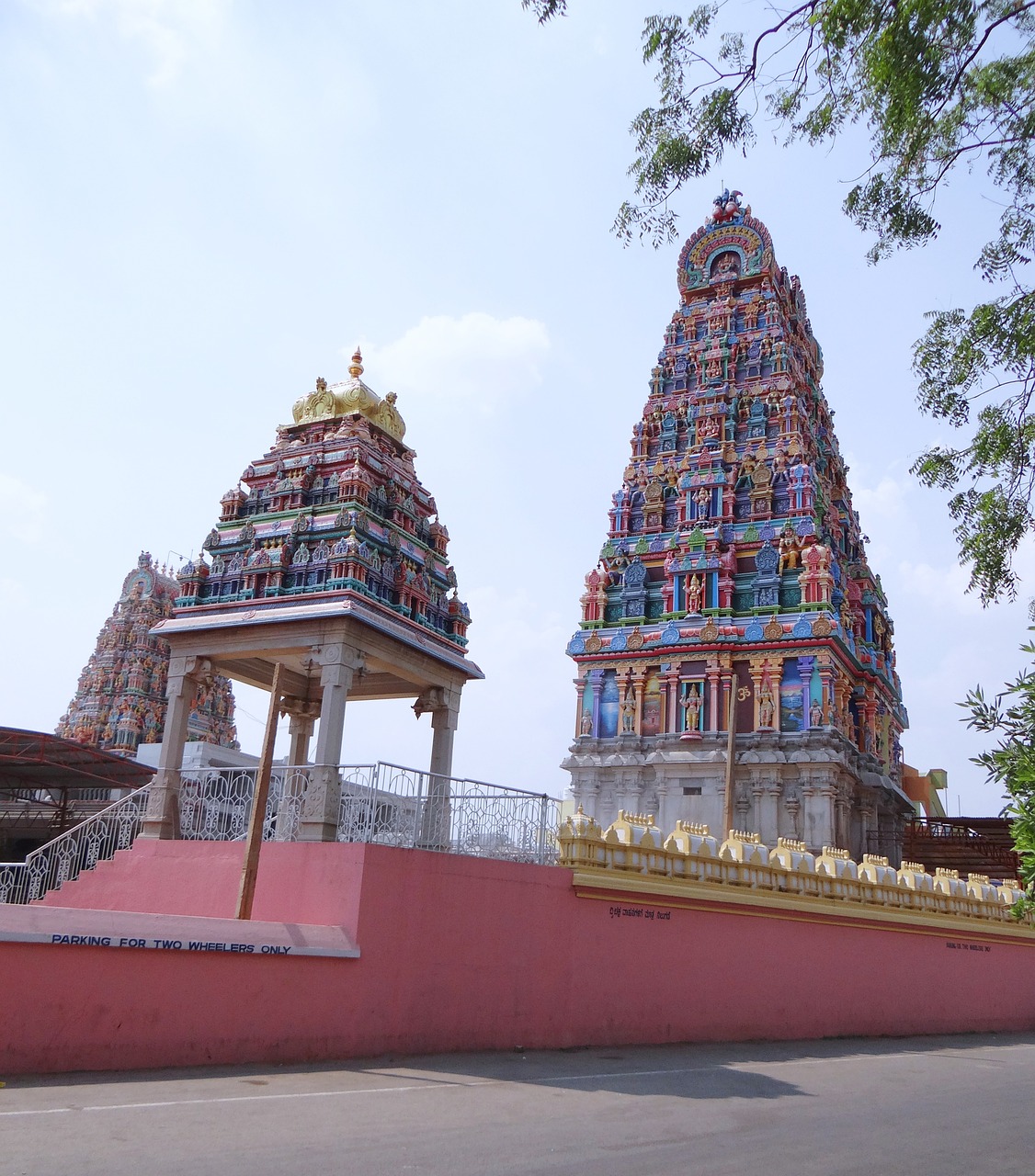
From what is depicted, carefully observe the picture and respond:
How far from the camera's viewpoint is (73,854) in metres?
14.7

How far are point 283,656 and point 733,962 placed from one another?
27.7ft

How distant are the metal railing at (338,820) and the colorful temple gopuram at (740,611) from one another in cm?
1718

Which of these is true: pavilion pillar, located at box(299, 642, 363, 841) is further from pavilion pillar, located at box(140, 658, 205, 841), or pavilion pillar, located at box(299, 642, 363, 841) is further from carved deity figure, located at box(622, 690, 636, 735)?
carved deity figure, located at box(622, 690, 636, 735)

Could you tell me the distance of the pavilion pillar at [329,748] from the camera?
13281 mm

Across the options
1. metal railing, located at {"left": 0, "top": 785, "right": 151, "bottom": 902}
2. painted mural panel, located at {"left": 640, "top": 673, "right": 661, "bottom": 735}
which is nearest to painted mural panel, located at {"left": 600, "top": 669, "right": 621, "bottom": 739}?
painted mural panel, located at {"left": 640, "top": 673, "right": 661, "bottom": 735}

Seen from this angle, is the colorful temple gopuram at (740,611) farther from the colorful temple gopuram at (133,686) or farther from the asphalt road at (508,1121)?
the colorful temple gopuram at (133,686)

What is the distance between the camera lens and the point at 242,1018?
10.1m

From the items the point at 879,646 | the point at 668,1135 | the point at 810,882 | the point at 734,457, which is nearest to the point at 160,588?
the point at 734,457

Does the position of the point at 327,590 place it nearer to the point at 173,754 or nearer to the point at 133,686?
the point at 173,754

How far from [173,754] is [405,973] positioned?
635cm

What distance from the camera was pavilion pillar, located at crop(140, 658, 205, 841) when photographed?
15.3 metres

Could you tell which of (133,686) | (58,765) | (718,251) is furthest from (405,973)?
(133,686)

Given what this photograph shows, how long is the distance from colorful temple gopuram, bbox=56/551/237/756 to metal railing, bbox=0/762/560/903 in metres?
34.8

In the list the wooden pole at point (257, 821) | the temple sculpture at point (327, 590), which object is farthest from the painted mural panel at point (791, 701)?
the wooden pole at point (257, 821)
